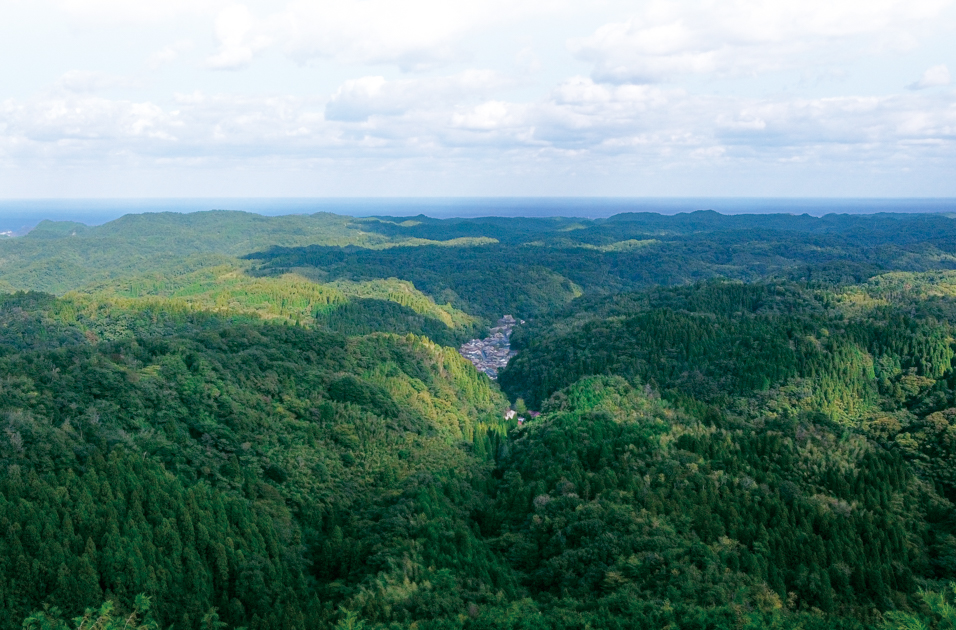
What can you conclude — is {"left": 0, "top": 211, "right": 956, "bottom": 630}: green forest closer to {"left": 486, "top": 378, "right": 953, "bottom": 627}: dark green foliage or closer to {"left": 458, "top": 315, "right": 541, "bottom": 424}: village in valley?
{"left": 486, "top": 378, "right": 953, "bottom": 627}: dark green foliage

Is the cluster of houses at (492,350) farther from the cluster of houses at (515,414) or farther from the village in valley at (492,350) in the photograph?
the cluster of houses at (515,414)

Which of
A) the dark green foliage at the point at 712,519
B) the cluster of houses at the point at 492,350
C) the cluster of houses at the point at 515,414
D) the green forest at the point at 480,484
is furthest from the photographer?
the cluster of houses at the point at 492,350

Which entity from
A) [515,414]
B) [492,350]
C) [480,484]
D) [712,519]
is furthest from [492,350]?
[712,519]

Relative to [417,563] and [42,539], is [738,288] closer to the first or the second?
[417,563]

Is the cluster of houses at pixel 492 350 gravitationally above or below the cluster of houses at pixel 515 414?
above

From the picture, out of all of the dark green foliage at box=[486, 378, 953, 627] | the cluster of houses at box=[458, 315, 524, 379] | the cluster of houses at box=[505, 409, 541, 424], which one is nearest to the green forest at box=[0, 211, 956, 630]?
the dark green foliage at box=[486, 378, 953, 627]

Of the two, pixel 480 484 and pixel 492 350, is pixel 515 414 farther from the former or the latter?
pixel 492 350

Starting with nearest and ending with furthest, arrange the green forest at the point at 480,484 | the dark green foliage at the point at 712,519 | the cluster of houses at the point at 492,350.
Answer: the green forest at the point at 480,484 → the dark green foliage at the point at 712,519 → the cluster of houses at the point at 492,350

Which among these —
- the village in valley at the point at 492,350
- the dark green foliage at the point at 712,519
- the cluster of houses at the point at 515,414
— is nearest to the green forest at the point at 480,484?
the dark green foliage at the point at 712,519
